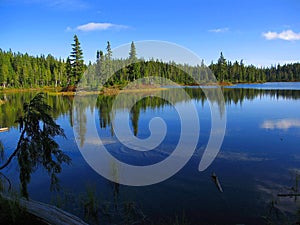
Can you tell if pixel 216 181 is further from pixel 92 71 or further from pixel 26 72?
pixel 26 72

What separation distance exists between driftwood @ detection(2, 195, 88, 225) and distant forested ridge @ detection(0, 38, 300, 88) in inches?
2038

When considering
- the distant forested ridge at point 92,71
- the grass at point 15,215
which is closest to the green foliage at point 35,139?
the grass at point 15,215

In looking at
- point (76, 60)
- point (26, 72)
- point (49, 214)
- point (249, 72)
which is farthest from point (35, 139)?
point (249, 72)

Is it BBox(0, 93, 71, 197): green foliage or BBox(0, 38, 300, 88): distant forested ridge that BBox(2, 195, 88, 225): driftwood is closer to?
BBox(0, 93, 71, 197): green foliage

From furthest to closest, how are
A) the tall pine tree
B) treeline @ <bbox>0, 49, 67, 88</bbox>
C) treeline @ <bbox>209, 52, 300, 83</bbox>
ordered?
treeline @ <bbox>209, 52, 300, 83</bbox>
treeline @ <bbox>0, 49, 67, 88</bbox>
the tall pine tree

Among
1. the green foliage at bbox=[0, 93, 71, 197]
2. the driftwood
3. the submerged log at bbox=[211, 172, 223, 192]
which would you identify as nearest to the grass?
the driftwood

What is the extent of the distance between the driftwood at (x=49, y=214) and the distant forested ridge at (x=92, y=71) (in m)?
51.8

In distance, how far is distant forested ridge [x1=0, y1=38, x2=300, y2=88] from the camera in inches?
2340

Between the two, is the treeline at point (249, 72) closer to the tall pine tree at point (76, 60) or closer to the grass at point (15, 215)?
the tall pine tree at point (76, 60)

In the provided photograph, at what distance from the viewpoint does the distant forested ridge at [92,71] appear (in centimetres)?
5944

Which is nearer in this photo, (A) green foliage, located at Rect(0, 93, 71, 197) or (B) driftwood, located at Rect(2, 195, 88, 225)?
(A) green foliage, located at Rect(0, 93, 71, 197)

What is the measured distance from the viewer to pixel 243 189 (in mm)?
7805

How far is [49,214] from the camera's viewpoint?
15.6ft

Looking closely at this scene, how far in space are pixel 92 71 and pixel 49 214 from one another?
61.2 metres
